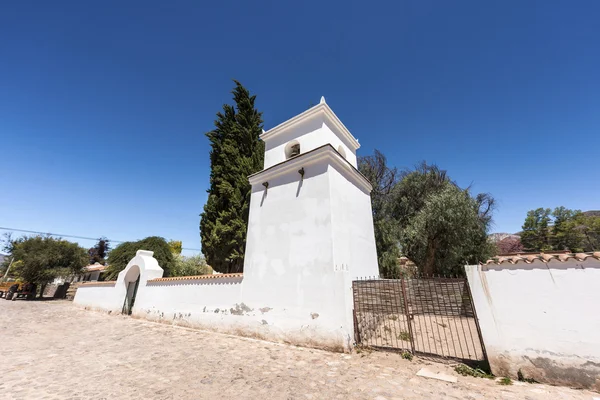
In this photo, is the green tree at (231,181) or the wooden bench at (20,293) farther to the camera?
the wooden bench at (20,293)

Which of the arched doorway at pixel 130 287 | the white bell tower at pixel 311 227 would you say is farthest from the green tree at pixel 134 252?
the white bell tower at pixel 311 227

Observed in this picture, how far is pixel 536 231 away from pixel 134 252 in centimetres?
5389

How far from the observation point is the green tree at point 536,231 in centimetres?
3365

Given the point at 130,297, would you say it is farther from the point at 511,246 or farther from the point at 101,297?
the point at 511,246

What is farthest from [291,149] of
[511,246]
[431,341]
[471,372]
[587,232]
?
[587,232]

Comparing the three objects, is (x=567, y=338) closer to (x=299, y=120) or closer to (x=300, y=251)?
(x=300, y=251)

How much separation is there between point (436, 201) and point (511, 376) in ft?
35.3

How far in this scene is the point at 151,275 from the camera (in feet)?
37.9

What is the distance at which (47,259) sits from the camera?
18.5 metres

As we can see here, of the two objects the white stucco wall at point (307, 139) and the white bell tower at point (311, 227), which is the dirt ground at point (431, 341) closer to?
the white bell tower at point (311, 227)

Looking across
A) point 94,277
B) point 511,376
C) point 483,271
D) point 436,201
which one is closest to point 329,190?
point 483,271

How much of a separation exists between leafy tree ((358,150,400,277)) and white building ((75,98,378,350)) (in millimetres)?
6628

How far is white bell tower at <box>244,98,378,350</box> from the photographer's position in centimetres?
662

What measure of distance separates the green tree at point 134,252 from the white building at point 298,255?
44.5ft
